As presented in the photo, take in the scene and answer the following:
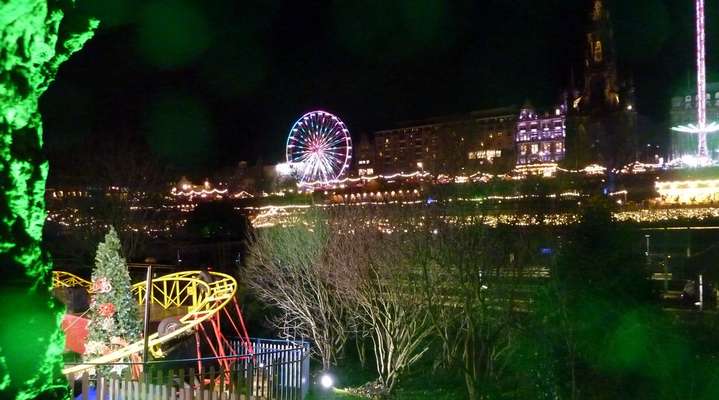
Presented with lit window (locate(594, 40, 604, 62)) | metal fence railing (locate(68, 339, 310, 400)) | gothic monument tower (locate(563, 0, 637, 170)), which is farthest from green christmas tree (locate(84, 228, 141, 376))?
lit window (locate(594, 40, 604, 62))

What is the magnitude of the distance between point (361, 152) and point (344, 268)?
3331 inches

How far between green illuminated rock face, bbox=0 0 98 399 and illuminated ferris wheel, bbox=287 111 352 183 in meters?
30.7

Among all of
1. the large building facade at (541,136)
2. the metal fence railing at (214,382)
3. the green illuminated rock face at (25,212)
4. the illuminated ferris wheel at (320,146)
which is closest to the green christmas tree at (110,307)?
the metal fence railing at (214,382)

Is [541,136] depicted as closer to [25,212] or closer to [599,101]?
[599,101]

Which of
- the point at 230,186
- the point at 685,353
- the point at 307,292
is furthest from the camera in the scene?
the point at 230,186

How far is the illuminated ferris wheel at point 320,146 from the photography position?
3409 cm

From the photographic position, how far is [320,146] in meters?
34.7

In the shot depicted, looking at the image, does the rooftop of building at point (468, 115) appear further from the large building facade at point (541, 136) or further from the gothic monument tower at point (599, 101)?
the gothic monument tower at point (599, 101)

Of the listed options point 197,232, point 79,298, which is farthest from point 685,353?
point 197,232

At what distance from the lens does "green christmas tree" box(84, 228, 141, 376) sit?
391 inches

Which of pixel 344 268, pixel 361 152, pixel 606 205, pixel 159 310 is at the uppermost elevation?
pixel 361 152

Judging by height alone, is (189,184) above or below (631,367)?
above

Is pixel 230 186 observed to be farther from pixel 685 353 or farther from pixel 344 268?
pixel 685 353

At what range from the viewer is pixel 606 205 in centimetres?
812
